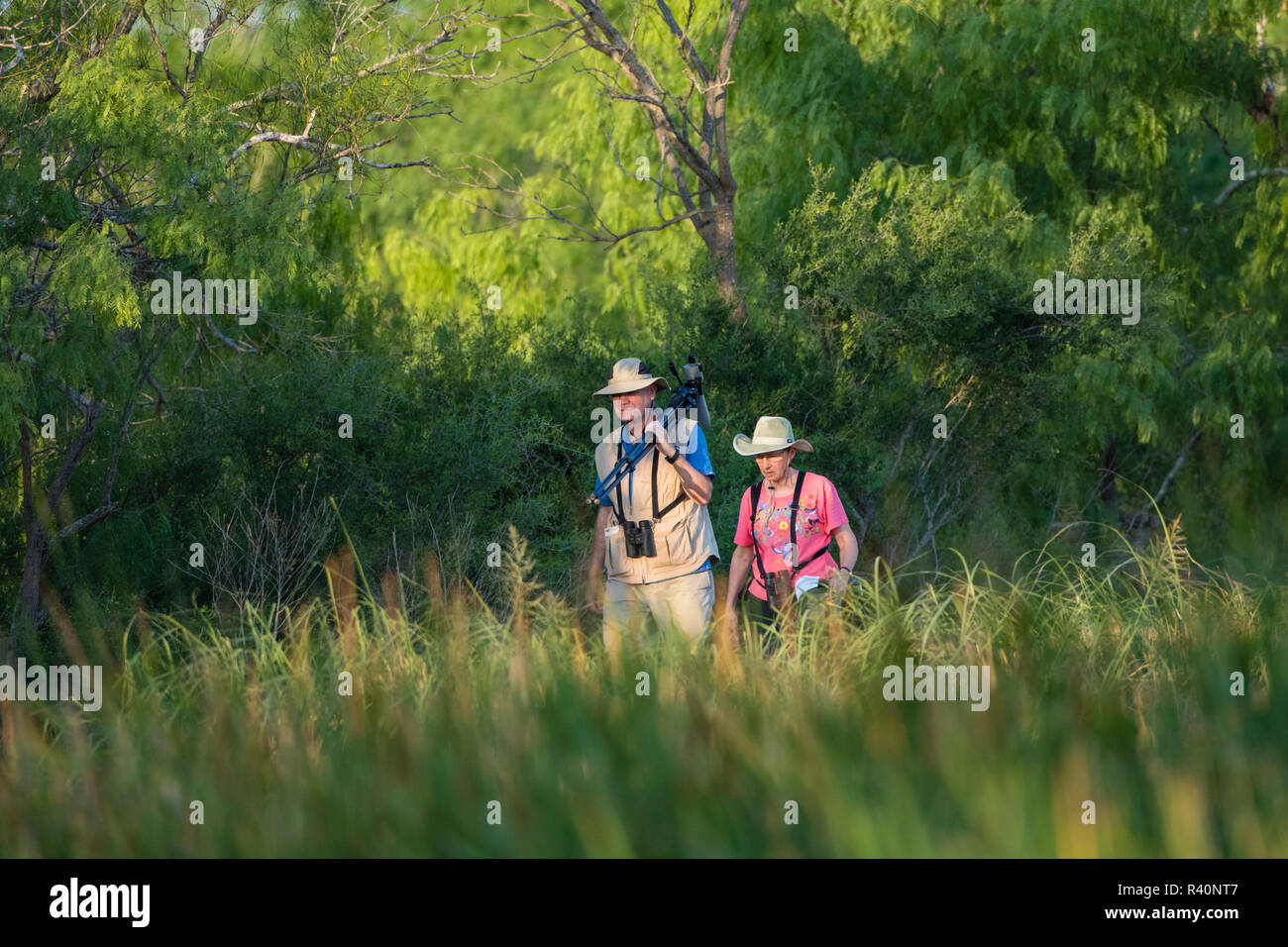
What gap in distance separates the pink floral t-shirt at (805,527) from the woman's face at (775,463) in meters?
0.10

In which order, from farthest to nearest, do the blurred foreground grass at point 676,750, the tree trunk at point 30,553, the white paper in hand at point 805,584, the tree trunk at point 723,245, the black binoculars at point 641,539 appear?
the tree trunk at point 723,245, the tree trunk at point 30,553, the black binoculars at point 641,539, the white paper in hand at point 805,584, the blurred foreground grass at point 676,750

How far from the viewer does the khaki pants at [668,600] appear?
7.37m

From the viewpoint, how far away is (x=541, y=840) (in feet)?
15.2

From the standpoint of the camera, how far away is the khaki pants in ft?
24.2

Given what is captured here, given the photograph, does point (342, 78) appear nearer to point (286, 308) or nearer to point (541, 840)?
point (286, 308)

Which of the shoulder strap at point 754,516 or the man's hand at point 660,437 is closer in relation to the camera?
the man's hand at point 660,437

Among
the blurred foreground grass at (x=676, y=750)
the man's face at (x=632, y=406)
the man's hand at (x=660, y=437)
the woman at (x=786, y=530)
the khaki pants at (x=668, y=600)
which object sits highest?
the man's face at (x=632, y=406)

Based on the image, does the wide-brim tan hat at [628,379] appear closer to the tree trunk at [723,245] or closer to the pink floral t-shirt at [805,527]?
the pink floral t-shirt at [805,527]

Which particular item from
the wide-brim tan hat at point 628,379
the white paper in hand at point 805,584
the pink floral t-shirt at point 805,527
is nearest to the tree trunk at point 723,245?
the wide-brim tan hat at point 628,379

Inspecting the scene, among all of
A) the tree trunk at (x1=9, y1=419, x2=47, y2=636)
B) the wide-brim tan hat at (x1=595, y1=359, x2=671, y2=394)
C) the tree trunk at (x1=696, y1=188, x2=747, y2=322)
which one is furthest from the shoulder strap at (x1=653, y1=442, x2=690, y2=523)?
the tree trunk at (x1=696, y1=188, x2=747, y2=322)

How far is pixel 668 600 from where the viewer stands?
744 cm

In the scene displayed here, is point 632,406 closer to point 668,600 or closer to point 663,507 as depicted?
point 663,507

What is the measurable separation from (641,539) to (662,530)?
0.11 metres

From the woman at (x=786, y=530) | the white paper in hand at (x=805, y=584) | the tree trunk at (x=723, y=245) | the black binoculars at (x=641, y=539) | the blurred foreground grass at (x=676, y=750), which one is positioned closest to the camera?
the blurred foreground grass at (x=676, y=750)
